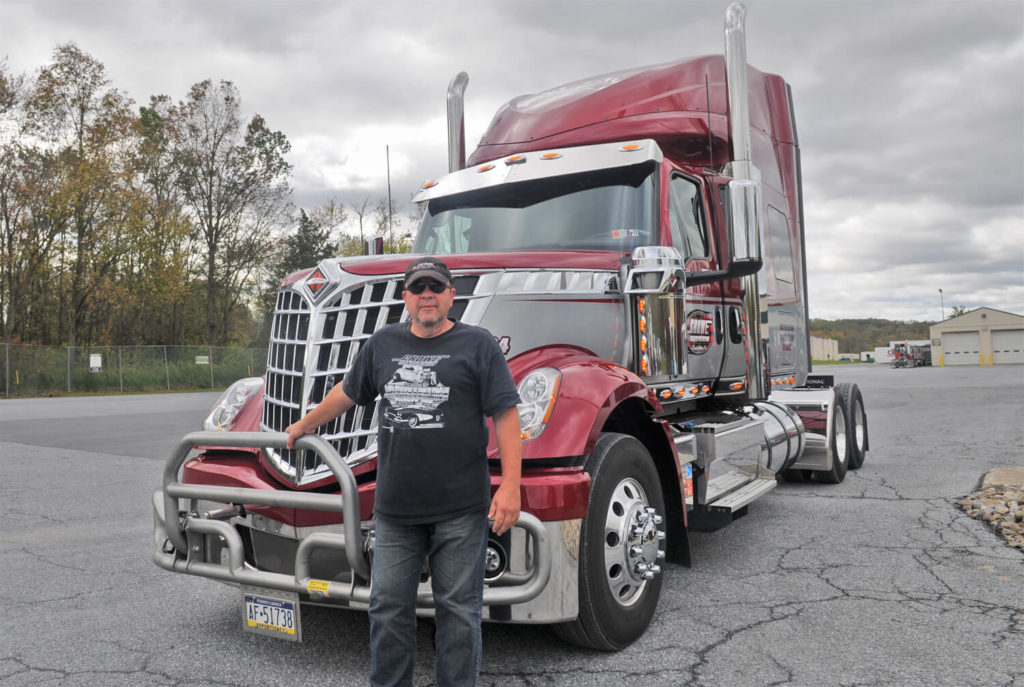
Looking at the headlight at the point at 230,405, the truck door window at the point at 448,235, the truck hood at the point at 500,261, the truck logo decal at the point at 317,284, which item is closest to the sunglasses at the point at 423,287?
the truck hood at the point at 500,261

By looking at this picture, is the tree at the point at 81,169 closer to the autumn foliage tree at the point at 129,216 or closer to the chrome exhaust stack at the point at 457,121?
the autumn foliage tree at the point at 129,216

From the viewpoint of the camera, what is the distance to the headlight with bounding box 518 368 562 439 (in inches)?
143

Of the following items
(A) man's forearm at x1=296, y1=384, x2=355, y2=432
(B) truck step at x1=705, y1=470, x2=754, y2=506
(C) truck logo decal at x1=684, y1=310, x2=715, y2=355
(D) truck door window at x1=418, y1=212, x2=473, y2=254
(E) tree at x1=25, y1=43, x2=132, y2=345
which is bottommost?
(B) truck step at x1=705, y1=470, x2=754, y2=506

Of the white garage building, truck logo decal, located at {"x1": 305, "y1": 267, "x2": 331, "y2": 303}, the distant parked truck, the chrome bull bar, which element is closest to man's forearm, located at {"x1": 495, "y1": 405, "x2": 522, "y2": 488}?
the chrome bull bar

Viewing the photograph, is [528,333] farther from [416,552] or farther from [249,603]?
[249,603]

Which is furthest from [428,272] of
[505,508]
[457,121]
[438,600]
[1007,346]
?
[1007,346]

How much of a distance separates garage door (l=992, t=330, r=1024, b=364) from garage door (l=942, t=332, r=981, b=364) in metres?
1.28

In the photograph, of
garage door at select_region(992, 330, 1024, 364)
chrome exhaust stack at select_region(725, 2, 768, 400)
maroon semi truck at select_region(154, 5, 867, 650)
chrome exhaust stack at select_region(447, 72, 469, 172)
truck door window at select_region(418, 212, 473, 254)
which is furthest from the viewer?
garage door at select_region(992, 330, 1024, 364)

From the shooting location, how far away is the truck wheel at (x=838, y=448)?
866 centimetres

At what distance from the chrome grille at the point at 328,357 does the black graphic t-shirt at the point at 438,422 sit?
68 centimetres

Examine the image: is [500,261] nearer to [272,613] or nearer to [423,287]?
[423,287]

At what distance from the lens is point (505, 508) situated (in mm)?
3057

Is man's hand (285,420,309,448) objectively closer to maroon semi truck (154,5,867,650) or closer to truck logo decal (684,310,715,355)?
maroon semi truck (154,5,867,650)

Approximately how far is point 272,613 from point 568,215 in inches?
113
